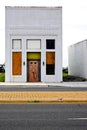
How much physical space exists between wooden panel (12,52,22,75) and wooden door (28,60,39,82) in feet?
3.27

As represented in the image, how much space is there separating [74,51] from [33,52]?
15.0 m

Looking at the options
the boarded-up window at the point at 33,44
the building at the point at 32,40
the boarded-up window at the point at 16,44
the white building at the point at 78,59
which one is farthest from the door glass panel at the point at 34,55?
the white building at the point at 78,59

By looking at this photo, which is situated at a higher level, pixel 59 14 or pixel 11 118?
pixel 59 14

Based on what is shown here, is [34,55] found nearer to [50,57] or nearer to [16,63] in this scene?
[50,57]

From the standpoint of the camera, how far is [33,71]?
44.2m

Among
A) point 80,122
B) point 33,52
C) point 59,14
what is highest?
point 59,14

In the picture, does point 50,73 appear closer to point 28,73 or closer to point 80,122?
point 28,73

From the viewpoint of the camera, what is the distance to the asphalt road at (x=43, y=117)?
43.3 ft

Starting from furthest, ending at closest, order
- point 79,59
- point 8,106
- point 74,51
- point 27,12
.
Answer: point 74,51
point 79,59
point 27,12
point 8,106

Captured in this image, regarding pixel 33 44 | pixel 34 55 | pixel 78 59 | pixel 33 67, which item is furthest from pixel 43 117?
pixel 78 59

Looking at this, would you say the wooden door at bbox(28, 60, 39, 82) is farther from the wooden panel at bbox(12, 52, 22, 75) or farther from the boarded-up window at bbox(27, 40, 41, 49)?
the boarded-up window at bbox(27, 40, 41, 49)

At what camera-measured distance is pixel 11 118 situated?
1507 cm

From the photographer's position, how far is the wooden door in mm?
44156

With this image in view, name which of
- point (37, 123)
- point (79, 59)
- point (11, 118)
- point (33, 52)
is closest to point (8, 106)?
point (11, 118)
